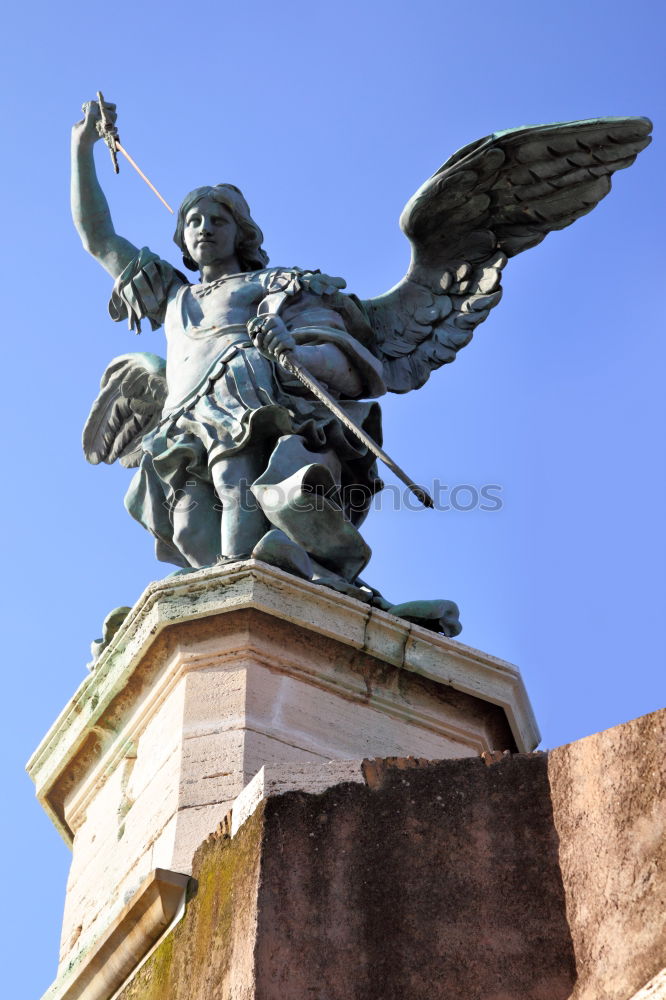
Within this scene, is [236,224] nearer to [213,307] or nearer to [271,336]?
[213,307]

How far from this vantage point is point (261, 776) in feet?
12.3

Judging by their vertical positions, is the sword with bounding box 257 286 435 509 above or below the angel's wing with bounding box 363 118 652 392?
below

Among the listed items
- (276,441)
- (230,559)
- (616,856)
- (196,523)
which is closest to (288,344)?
(276,441)

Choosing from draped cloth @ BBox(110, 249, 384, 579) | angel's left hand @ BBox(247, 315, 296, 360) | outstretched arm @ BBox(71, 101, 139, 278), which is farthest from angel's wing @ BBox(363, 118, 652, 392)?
outstretched arm @ BBox(71, 101, 139, 278)

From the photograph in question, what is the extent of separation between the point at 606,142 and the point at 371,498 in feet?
6.29

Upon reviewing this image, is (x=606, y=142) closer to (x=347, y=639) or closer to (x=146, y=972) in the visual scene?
(x=347, y=639)

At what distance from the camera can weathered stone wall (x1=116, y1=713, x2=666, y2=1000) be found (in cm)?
318

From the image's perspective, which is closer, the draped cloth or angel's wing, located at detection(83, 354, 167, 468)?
the draped cloth

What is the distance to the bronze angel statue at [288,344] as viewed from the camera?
19.0 feet

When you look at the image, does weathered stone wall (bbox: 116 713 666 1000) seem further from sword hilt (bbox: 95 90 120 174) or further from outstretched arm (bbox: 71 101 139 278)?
sword hilt (bbox: 95 90 120 174)

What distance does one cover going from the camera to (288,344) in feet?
19.8

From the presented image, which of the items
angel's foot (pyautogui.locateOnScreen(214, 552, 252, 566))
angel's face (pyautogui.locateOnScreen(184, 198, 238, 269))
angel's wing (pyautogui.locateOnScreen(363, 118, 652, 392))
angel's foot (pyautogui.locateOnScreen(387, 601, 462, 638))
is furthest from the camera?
angel's wing (pyautogui.locateOnScreen(363, 118, 652, 392))

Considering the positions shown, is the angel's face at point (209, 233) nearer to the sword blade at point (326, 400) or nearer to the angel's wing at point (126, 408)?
the angel's wing at point (126, 408)

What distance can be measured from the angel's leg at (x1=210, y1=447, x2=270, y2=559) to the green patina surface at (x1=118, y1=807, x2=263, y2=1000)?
1.78 m
